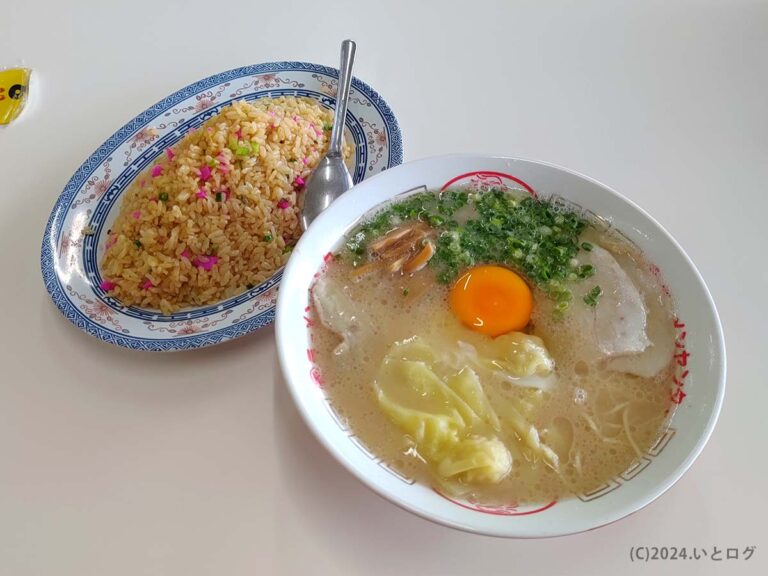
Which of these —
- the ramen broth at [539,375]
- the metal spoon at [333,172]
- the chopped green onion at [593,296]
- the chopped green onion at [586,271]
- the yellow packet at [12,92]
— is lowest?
the ramen broth at [539,375]

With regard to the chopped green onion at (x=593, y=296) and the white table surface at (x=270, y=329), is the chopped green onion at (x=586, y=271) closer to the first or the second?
the chopped green onion at (x=593, y=296)

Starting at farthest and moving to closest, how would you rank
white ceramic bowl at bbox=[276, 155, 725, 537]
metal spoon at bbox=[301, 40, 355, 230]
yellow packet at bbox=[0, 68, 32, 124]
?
yellow packet at bbox=[0, 68, 32, 124] → metal spoon at bbox=[301, 40, 355, 230] → white ceramic bowl at bbox=[276, 155, 725, 537]

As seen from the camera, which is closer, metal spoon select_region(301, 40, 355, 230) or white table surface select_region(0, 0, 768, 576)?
white table surface select_region(0, 0, 768, 576)

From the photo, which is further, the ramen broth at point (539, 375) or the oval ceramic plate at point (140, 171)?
the oval ceramic plate at point (140, 171)

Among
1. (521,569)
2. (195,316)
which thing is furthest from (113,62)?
(521,569)

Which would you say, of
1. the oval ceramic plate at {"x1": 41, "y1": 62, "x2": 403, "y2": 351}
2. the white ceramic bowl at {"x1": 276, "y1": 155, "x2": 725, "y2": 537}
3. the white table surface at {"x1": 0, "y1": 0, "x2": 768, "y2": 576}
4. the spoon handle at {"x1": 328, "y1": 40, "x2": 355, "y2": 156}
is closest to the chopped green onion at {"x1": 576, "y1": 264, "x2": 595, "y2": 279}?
the white ceramic bowl at {"x1": 276, "y1": 155, "x2": 725, "y2": 537}

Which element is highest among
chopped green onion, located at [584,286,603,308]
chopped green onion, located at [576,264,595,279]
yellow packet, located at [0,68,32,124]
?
yellow packet, located at [0,68,32,124]

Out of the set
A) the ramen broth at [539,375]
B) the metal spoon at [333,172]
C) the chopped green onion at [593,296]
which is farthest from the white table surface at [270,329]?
the chopped green onion at [593,296]

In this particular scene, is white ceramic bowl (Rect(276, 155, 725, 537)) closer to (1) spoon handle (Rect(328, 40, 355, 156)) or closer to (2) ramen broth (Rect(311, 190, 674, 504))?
(2) ramen broth (Rect(311, 190, 674, 504))
